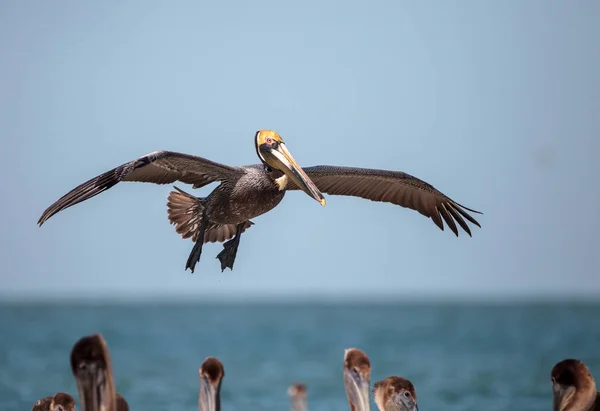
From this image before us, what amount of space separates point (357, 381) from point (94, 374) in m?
2.82

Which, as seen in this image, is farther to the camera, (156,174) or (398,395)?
(156,174)

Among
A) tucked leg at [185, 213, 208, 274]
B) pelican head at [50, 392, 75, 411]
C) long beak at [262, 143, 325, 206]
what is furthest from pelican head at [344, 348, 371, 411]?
pelican head at [50, 392, 75, 411]

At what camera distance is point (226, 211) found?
31.7ft

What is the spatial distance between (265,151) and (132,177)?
1041mm

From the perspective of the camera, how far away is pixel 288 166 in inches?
365

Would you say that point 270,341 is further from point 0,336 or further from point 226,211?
point 226,211

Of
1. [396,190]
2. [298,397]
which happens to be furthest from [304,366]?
[396,190]

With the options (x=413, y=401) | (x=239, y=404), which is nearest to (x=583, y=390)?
(x=413, y=401)

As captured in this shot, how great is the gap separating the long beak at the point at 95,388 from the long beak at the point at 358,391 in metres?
2.73

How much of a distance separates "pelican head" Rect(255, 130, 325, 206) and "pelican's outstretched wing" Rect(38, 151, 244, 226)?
0.30 metres

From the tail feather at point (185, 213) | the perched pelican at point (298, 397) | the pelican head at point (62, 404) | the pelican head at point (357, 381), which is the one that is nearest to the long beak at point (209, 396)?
the pelican head at point (357, 381)

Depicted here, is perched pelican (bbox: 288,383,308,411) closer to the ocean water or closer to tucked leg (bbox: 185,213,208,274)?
tucked leg (bbox: 185,213,208,274)

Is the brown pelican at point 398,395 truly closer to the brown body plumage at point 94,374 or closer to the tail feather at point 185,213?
the tail feather at point 185,213

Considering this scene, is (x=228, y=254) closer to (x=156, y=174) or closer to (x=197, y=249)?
(x=197, y=249)
